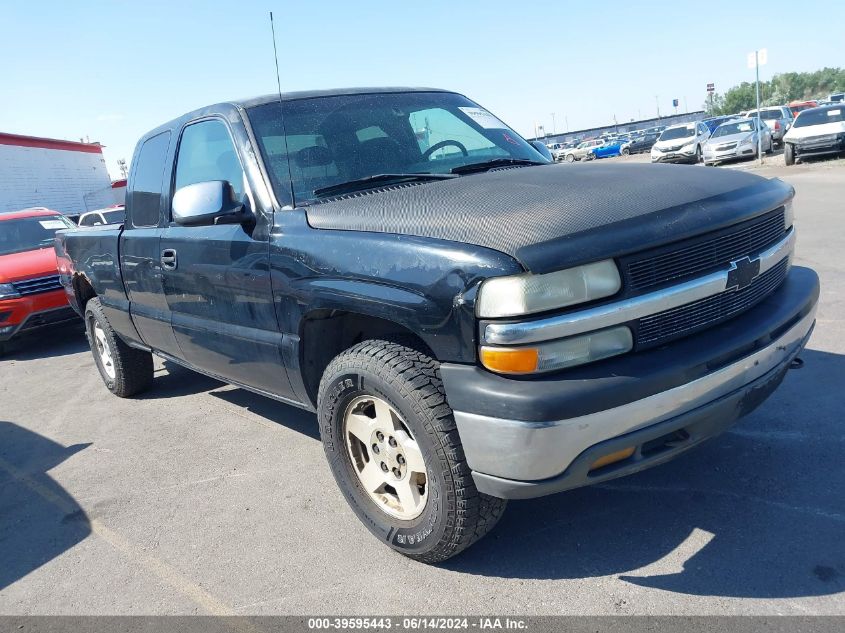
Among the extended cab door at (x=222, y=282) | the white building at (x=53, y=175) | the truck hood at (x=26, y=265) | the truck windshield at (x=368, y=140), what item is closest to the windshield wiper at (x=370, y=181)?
the truck windshield at (x=368, y=140)

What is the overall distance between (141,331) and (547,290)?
3.46 meters

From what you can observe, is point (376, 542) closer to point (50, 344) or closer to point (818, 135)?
point (50, 344)

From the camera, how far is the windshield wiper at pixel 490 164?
3.43 metres

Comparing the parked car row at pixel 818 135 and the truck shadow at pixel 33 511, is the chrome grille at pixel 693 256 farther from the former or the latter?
the parked car row at pixel 818 135

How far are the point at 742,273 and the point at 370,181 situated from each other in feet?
5.42

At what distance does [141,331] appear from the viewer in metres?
4.72

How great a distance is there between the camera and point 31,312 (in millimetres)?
7723

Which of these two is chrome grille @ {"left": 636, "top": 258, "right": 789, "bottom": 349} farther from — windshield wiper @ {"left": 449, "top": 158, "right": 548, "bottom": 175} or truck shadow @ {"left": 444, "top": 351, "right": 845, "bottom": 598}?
windshield wiper @ {"left": 449, "top": 158, "right": 548, "bottom": 175}

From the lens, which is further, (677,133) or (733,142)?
(677,133)

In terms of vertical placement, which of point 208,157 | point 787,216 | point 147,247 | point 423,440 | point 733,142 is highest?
Answer: point 733,142

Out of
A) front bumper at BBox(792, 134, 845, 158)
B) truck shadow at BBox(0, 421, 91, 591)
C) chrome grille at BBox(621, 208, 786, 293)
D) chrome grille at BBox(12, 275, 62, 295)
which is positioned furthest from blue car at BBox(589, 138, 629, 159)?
chrome grille at BBox(621, 208, 786, 293)

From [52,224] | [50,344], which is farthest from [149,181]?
[52,224]

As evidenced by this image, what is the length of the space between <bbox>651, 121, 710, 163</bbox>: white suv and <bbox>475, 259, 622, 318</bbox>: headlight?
82.1 feet

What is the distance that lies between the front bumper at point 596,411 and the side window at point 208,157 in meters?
1.78
